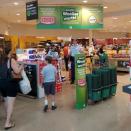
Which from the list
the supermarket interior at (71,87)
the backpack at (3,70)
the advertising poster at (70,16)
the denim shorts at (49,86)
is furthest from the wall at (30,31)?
the backpack at (3,70)

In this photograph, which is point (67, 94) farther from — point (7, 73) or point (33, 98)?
point (7, 73)

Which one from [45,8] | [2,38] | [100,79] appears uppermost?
[45,8]

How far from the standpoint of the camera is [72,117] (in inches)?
239

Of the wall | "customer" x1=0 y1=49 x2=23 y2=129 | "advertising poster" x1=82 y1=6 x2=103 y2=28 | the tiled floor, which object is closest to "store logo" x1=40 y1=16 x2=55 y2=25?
"advertising poster" x1=82 y1=6 x2=103 y2=28

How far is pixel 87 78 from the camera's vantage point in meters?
7.06

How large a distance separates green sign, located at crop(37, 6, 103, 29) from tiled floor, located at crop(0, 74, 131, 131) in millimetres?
3741

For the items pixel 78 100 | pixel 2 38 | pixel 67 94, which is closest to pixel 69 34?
pixel 2 38

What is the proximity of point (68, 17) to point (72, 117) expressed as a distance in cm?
543

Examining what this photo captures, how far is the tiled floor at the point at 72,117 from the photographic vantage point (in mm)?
5395

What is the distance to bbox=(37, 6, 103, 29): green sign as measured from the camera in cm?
1032

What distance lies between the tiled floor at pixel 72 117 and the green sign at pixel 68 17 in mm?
3741

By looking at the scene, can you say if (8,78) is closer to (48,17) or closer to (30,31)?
(48,17)

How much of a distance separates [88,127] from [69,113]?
1082mm

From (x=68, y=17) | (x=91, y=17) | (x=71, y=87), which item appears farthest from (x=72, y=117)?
(x=91, y=17)
